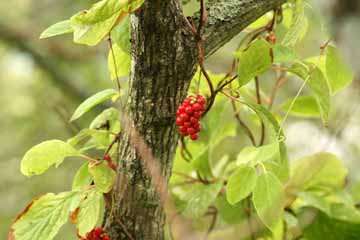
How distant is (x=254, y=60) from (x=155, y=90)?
0.38 ft

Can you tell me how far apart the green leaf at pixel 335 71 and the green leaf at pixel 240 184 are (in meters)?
0.17

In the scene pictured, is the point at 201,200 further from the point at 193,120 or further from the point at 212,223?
the point at 193,120

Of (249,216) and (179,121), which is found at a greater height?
(179,121)

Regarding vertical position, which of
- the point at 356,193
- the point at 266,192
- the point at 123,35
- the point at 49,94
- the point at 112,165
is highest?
the point at 49,94

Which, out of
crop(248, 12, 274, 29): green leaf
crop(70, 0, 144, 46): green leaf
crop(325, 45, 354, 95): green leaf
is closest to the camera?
crop(70, 0, 144, 46): green leaf

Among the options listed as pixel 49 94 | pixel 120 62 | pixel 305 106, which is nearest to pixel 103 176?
pixel 120 62

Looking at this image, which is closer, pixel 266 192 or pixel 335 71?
pixel 266 192

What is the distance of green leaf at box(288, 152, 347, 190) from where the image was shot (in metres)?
0.94

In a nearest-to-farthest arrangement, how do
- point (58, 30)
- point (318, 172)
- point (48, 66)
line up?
point (58, 30)
point (318, 172)
point (48, 66)

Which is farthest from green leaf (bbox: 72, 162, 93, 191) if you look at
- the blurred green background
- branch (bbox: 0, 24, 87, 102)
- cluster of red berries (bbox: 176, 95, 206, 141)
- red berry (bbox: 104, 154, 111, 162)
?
branch (bbox: 0, 24, 87, 102)

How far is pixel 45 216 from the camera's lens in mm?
742

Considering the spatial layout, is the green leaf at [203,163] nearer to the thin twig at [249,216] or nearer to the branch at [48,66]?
the thin twig at [249,216]

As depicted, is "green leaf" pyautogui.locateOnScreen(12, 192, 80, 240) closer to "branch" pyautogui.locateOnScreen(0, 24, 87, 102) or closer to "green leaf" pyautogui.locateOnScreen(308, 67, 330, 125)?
"green leaf" pyautogui.locateOnScreen(308, 67, 330, 125)

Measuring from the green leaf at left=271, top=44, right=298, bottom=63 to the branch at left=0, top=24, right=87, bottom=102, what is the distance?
8.13 feet
